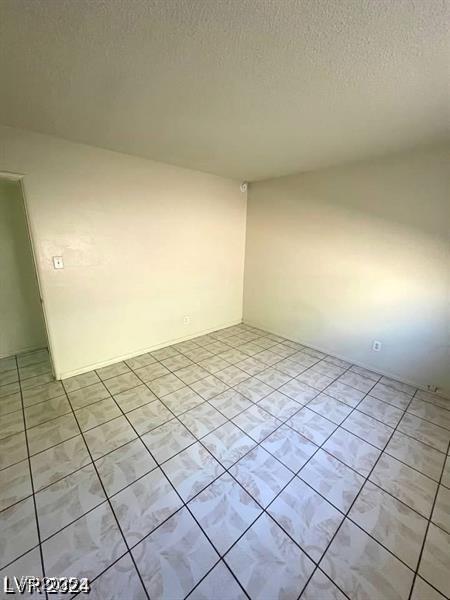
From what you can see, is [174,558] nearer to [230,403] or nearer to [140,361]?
[230,403]

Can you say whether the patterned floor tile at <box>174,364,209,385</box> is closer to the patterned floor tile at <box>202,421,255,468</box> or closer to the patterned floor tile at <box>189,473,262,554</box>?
the patterned floor tile at <box>202,421,255,468</box>

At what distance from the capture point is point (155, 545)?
3.98ft

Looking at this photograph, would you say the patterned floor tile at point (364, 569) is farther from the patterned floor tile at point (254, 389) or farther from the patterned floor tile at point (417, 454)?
the patterned floor tile at point (254, 389)

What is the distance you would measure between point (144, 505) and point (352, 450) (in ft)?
4.85

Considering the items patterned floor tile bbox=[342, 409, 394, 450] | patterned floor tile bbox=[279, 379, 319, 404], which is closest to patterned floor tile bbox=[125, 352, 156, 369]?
patterned floor tile bbox=[279, 379, 319, 404]

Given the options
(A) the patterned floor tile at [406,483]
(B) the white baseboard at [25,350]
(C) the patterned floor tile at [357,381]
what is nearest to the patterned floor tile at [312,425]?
(A) the patterned floor tile at [406,483]

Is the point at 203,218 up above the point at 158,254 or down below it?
above

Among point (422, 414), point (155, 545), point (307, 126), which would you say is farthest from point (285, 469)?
point (307, 126)

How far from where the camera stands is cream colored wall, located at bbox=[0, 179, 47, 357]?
2902 mm

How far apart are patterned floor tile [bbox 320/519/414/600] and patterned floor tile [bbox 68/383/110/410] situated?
208 cm

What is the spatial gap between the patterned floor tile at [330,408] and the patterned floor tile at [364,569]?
2.93 feet

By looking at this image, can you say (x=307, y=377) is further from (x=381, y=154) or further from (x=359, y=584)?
(x=381, y=154)

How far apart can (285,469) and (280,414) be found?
0.54 m

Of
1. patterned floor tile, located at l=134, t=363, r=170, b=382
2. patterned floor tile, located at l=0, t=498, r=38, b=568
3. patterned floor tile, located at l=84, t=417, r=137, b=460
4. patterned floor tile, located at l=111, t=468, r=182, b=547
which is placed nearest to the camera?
patterned floor tile, located at l=0, t=498, r=38, b=568
